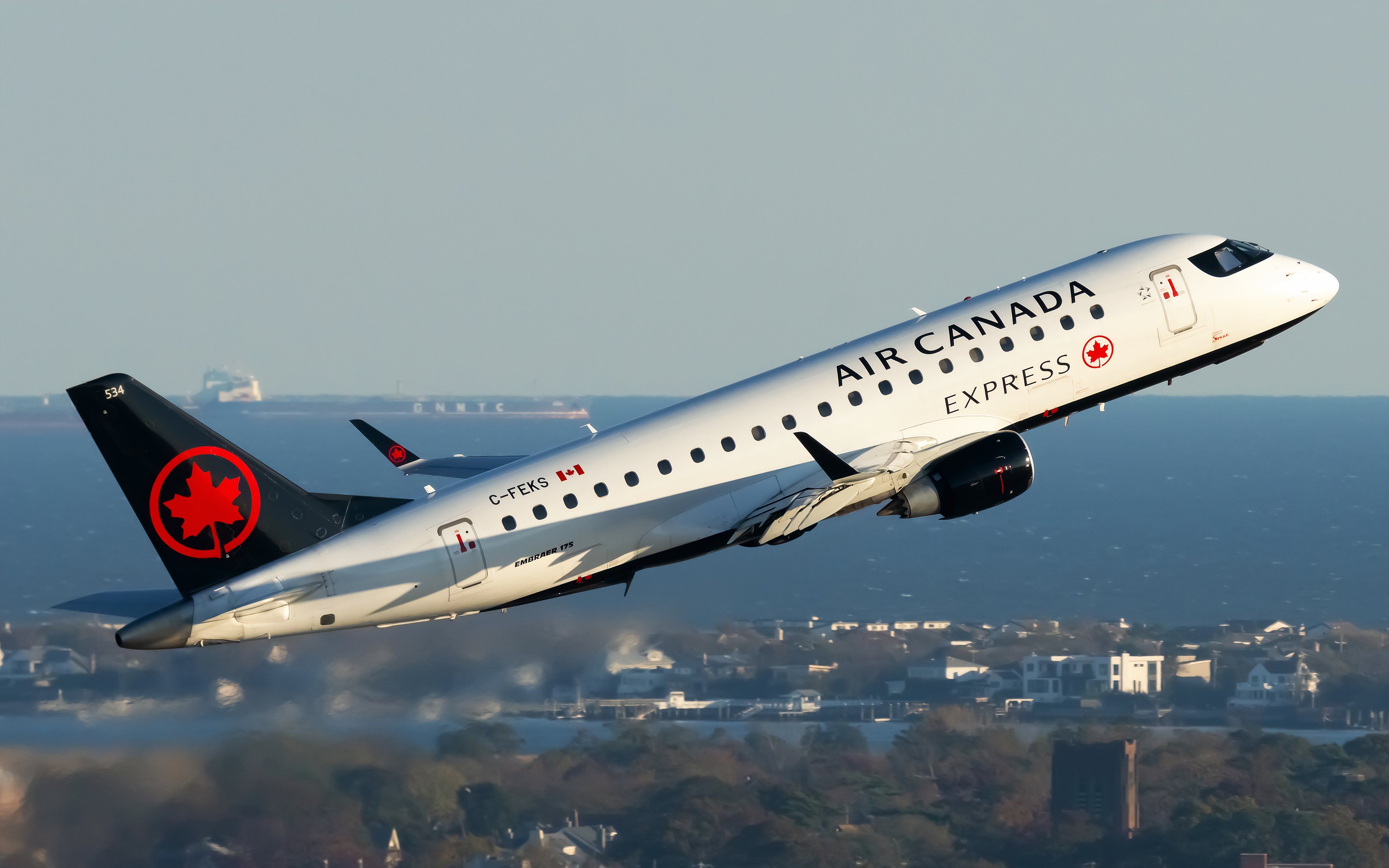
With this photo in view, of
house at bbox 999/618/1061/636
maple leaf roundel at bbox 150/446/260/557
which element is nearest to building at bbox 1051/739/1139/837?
house at bbox 999/618/1061/636

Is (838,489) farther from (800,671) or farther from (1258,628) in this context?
(1258,628)

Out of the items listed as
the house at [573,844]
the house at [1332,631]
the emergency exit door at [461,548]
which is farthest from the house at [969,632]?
the emergency exit door at [461,548]

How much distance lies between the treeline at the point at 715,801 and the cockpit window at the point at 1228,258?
225 ft

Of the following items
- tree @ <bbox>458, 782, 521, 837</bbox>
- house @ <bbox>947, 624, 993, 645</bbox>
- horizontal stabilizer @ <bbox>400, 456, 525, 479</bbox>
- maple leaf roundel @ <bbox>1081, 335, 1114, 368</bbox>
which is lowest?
tree @ <bbox>458, 782, 521, 837</bbox>

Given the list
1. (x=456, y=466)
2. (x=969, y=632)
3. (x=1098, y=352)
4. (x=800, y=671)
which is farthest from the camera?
(x=969, y=632)

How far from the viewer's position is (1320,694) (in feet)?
531

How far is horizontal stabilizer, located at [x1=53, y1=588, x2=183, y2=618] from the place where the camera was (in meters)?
39.9

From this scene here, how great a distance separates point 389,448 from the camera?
4834 centimetres

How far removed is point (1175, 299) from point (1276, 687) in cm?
12916

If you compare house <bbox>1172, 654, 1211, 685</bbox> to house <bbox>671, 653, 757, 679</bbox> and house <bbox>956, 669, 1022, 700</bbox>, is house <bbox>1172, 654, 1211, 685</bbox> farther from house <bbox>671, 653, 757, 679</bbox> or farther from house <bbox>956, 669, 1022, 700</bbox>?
house <bbox>671, 653, 757, 679</bbox>

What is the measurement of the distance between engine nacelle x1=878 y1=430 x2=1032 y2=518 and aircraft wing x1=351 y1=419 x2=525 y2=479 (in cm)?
1255

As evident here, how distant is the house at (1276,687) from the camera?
16050cm

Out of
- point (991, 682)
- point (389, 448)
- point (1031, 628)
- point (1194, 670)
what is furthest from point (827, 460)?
point (1031, 628)

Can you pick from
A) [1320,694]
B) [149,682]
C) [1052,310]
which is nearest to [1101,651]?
[1320,694]
